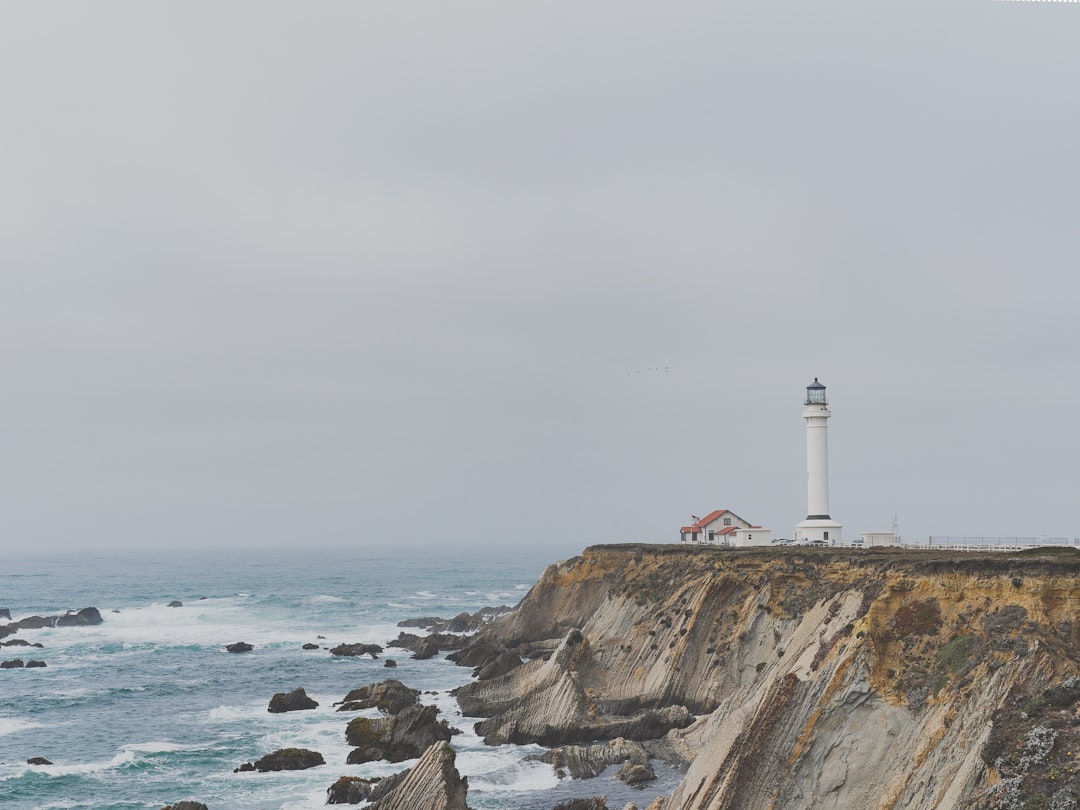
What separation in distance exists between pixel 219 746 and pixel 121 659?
36.0 metres

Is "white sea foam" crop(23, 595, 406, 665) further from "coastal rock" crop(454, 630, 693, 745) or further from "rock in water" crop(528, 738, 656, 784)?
"rock in water" crop(528, 738, 656, 784)

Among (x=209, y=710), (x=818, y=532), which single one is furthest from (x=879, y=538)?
(x=209, y=710)

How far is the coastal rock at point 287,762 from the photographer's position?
3647 centimetres

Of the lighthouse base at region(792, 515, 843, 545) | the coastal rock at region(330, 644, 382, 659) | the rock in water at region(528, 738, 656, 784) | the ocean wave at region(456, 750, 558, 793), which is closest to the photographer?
the ocean wave at region(456, 750, 558, 793)

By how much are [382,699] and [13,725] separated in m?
19.6

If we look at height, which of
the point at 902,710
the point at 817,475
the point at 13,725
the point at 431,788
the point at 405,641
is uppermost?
the point at 817,475

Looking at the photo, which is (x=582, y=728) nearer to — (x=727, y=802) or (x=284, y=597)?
(x=727, y=802)

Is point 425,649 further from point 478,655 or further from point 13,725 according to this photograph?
point 13,725

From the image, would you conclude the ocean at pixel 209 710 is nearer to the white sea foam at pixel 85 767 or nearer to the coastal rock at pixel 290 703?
the white sea foam at pixel 85 767

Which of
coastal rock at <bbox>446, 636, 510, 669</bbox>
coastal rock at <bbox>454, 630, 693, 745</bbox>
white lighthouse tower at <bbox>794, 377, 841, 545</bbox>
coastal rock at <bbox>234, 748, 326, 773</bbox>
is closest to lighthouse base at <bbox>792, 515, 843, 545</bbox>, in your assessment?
white lighthouse tower at <bbox>794, 377, 841, 545</bbox>

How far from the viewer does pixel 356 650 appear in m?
70.6

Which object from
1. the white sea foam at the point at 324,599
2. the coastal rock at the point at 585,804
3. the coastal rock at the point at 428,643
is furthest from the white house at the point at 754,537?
the white sea foam at the point at 324,599

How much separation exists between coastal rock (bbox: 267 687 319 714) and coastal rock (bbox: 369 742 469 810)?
72.5ft

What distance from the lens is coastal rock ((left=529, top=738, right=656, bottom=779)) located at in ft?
115
